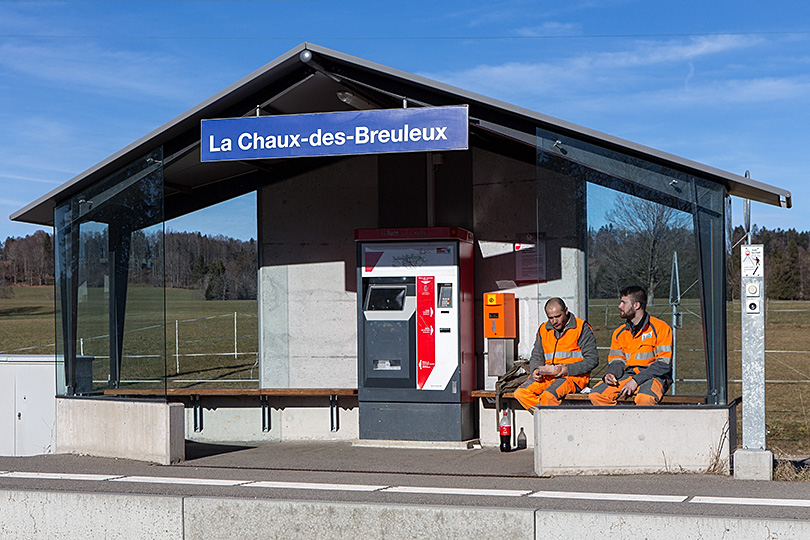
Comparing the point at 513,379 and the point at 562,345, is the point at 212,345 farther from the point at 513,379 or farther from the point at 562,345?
the point at 562,345

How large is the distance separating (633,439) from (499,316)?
8.75ft

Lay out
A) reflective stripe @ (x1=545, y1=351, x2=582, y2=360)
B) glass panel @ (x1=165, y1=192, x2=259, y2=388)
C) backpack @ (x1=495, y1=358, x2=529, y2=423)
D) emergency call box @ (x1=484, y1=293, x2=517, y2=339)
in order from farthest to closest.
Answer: glass panel @ (x1=165, y1=192, x2=259, y2=388) < emergency call box @ (x1=484, y1=293, x2=517, y2=339) < backpack @ (x1=495, y1=358, x2=529, y2=423) < reflective stripe @ (x1=545, y1=351, x2=582, y2=360)

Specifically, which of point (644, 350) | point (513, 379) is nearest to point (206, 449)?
point (513, 379)

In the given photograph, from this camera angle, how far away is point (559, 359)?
28.3 ft

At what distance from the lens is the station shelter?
7.99 metres

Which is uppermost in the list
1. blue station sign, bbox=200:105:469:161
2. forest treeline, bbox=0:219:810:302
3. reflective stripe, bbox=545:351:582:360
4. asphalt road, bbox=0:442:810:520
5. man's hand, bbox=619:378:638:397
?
blue station sign, bbox=200:105:469:161

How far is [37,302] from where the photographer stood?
66625 millimetres

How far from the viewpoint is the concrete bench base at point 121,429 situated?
862 centimetres

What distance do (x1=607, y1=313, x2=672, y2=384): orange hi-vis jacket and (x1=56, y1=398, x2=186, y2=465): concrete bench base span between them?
389 cm

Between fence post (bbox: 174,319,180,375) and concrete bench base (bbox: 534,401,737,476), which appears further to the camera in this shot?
fence post (bbox: 174,319,180,375)

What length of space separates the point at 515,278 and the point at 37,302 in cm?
6236

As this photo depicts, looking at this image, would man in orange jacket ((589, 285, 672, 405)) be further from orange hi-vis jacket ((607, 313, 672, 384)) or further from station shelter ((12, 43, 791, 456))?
station shelter ((12, 43, 791, 456))

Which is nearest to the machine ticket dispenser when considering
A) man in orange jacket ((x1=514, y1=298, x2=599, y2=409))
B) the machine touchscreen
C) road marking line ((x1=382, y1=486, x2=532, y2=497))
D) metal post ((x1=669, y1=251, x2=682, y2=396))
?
the machine touchscreen

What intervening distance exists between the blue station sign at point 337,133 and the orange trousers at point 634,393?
2329 millimetres
